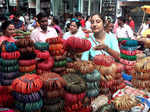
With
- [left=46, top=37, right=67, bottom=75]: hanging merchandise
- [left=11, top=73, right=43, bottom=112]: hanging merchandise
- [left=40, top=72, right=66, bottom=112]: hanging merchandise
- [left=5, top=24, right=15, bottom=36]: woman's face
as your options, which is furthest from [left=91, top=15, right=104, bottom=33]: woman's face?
[left=5, top=24, right=15, bottom=36]: woman's face

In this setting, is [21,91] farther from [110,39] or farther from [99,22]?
[110,39]

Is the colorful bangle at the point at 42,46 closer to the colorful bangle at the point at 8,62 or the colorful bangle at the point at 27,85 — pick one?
the colorful bangle at the point at 8,62

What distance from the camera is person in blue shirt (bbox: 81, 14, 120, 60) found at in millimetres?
1612

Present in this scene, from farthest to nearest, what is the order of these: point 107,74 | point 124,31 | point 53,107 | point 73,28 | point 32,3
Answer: point 32,3 < point 124,31 < point 73,28 < point 107,74 < point 53,107

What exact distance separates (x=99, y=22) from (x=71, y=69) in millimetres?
678

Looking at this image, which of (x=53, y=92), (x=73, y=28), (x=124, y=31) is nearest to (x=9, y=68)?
(x=53, y=92)

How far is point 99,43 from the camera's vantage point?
1.88 meters

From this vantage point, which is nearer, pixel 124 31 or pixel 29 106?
pixel 29 106

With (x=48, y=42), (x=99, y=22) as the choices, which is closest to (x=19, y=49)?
(x=48, y=42)

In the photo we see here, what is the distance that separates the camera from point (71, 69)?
1.26 metres

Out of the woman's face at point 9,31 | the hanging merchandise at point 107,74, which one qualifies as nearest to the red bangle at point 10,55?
the hanging merchandise at point 107,74

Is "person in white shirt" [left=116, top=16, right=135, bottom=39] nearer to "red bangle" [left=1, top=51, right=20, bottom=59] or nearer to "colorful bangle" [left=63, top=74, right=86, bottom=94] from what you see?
"colorful bangle" [left=63, top=74, right=86, bottom=94]

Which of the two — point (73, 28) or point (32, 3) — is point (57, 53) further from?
point (32, 3)

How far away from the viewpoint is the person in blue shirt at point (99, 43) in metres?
1.61
